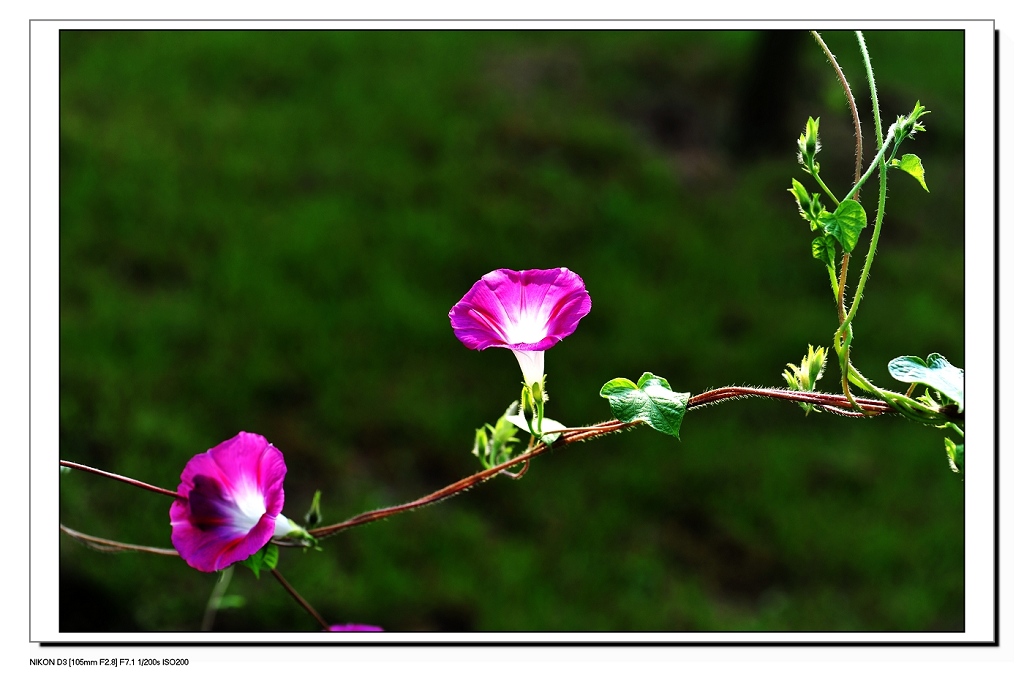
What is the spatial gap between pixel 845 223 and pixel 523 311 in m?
0.25

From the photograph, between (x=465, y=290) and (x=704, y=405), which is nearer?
(x=704, y=405)

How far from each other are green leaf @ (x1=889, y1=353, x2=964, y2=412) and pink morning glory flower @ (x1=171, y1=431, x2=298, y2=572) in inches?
17.8

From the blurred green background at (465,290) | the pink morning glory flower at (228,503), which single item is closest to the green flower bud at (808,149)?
the pink morning glory flower at (228,503)

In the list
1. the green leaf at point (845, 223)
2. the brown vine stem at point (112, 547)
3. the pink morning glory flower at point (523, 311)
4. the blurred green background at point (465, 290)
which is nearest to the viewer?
the green leaf at point (845, 223)

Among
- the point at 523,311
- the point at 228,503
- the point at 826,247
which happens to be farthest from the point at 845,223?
the point at 228,503

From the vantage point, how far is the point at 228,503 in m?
0.70

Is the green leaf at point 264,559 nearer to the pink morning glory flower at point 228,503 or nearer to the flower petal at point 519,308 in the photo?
the pink morning glory flower at point 228,503

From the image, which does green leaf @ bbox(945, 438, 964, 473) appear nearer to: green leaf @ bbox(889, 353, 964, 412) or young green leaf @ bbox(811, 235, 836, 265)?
green leaf @ bbox(889, 353, 964, 412)

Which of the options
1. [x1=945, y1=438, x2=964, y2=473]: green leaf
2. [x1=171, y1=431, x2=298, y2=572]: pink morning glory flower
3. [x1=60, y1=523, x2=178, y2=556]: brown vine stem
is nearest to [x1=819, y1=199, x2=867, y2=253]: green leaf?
[x1=945, y1=438, x2=964, y2=473]: green leaf

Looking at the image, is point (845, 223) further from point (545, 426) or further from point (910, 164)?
point (545, 426)

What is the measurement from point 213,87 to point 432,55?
0.80 meters

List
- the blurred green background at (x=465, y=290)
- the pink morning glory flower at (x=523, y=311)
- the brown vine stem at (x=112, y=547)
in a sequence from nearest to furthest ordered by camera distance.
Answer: the pink morning glory flower at (x=523, y=311), the brown vine stem at (x=112, y=547), the blurred green background at (x=465, y=290)

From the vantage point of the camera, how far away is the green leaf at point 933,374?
2.02 ft
